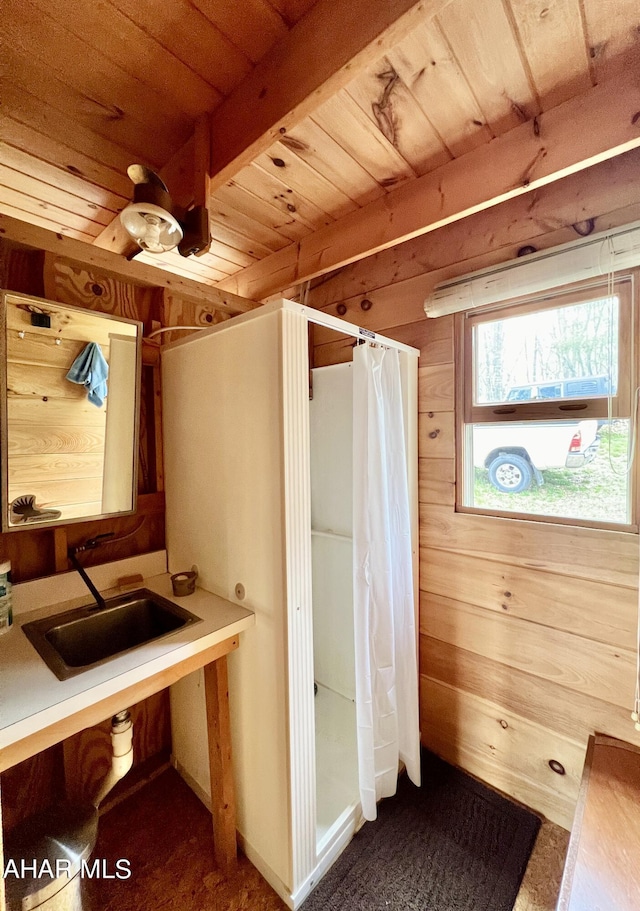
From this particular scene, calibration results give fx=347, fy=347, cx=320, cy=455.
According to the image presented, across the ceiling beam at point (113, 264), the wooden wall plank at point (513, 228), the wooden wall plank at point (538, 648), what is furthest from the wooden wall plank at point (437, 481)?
the ceiling beam at point (113, 264)

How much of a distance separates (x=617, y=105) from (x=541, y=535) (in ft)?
4.18

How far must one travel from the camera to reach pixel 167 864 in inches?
48.1

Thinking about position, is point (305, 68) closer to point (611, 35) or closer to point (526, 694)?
point (611, 35)

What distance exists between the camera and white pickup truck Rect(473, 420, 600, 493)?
4.12ft

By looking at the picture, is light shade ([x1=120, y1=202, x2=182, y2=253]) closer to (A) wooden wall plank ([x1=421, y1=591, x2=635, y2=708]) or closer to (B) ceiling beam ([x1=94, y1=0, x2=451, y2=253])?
(B) ceiling beam ([x1=94, y1=0, x2=451, y2=253])

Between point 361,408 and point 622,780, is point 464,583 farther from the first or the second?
point 361,408

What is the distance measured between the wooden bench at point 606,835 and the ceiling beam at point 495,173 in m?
1.84

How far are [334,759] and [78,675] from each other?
124 centimetres

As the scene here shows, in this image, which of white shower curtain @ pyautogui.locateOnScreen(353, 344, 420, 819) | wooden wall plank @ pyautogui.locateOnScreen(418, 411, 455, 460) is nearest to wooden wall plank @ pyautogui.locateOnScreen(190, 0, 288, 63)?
white shower curtain @ pyautogui.locateOnScreen(353, 344, 420, 819)

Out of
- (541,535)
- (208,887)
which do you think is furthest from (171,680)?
(541,535)

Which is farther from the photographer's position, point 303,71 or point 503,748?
point 503,748

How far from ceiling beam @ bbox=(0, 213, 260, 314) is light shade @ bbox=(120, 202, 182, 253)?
1.24 ft

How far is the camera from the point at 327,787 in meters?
1.41

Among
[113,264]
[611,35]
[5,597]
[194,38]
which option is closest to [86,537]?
[5,597]
